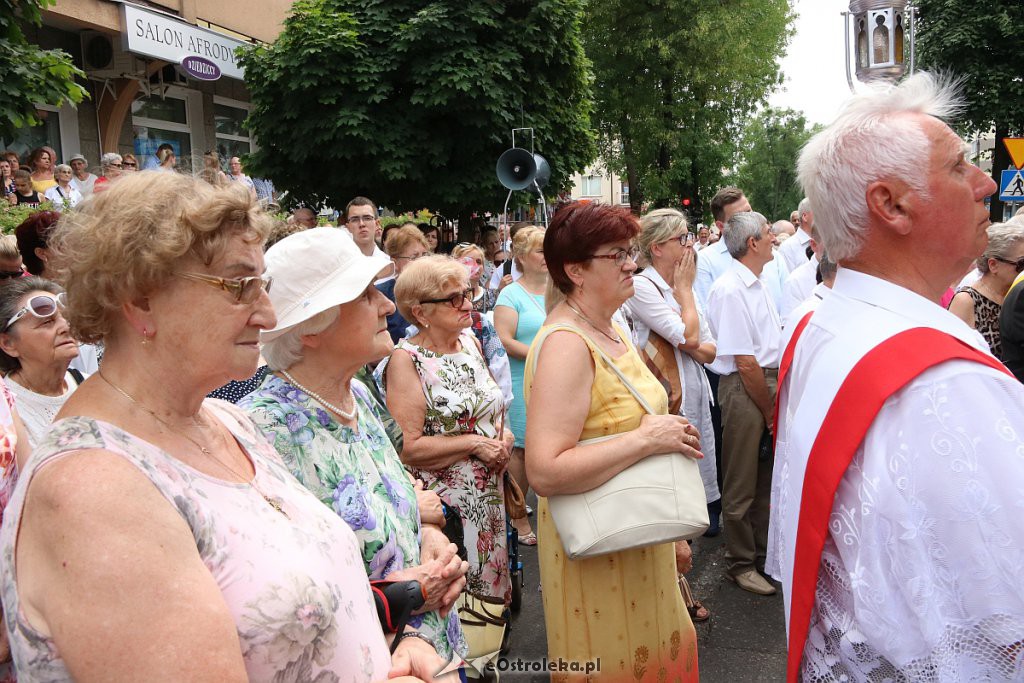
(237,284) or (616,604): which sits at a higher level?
(237,284)

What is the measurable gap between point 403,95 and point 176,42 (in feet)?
13.8

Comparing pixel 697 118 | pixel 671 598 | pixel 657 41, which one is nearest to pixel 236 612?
pixel 671 598

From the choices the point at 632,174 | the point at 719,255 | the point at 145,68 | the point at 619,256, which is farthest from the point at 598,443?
the point at 632,174

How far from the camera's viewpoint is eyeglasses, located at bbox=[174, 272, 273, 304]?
1391mm

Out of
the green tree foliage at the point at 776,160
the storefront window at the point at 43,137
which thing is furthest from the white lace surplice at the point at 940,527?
the green tree foliage at the point at 776,160

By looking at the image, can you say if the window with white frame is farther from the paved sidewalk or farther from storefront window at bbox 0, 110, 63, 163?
the paved sidewalk

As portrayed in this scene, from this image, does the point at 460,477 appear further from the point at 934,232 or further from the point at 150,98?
the point at 150,98

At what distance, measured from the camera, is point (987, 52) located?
69.6 ft

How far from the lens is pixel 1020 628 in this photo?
1.48 meters

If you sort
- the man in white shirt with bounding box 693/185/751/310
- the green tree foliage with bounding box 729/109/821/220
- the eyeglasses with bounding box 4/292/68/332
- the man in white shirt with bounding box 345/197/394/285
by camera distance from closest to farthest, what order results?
the eyeglasses with bounding box 4/292/68/332, the man in white shirt with bounding box 693/185/751/310, the man in white shirt with bounding box 345/197/394/285, the green tree foliage with bounding box 729/109/821/220

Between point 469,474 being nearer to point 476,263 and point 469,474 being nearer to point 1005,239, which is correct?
point 1005,239

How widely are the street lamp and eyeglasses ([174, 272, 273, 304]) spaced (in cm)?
510

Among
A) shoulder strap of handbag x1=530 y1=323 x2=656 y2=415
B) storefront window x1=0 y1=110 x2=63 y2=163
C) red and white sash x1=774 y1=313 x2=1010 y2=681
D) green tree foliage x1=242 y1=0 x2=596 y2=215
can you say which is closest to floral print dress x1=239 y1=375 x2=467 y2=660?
shoulder strap of handbag x1=530 y1=323 x2=656 y2=415

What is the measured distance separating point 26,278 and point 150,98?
14156mm
